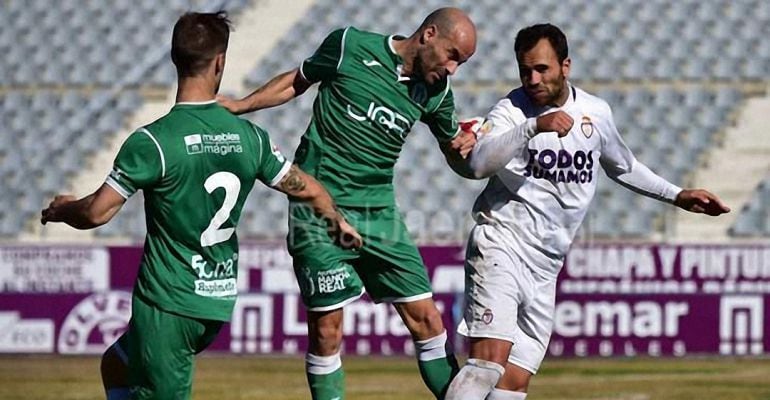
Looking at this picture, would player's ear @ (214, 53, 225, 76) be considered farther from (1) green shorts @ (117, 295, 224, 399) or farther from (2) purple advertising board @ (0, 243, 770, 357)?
(2) purple advertising board @ (0, 243, 770, 357)

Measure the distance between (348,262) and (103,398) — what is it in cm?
399

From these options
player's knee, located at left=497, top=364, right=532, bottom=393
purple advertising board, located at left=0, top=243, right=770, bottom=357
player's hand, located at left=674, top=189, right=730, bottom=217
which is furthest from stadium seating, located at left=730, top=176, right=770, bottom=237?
player's knee, located at left=497, top=364, right=532, bottom=393

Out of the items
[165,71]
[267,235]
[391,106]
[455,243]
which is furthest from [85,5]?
[391,106]

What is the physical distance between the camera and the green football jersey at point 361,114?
7.76m

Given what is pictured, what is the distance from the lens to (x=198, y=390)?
39.5 feet

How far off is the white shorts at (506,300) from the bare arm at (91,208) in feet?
7.80

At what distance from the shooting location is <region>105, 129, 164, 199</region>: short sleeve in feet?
19.4

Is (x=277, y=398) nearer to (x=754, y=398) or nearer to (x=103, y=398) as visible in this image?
(x=103, y=398)

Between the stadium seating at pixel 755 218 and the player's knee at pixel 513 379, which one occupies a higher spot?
the stadium seating at pixel 755 218

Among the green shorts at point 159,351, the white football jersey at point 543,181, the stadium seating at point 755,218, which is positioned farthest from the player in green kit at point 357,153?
the stadium seating at point 755,218

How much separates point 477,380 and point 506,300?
0.47 metres

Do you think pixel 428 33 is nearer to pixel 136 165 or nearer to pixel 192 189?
pixel 192 189

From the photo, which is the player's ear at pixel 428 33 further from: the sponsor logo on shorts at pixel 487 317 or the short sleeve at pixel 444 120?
the sponsor logo on shorts at pixel 487 317

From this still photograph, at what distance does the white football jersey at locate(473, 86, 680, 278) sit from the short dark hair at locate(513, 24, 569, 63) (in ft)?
1.18
